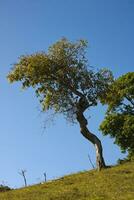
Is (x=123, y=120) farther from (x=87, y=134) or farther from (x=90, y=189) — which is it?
(x=90, y=189)

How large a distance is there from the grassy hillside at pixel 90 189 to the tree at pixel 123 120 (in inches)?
1259

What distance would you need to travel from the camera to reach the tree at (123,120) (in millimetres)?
79875

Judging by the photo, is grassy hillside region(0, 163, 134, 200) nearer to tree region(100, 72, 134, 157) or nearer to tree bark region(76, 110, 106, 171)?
tree bark region(76, 110, 106, 171)

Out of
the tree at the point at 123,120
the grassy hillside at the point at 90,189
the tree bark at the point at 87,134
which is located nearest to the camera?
the grassy hillside at the point at 90,189

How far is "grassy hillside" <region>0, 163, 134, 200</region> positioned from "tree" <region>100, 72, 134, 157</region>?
105ft

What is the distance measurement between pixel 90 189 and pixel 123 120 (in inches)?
1754

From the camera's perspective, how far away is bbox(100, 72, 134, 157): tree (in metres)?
79.9

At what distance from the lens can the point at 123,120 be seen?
81938mm

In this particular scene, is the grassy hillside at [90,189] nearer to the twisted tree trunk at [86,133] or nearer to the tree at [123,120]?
the twisted tree trunk at [86,133]

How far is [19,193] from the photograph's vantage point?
138 ft

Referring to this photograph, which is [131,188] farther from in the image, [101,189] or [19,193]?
[19,193]

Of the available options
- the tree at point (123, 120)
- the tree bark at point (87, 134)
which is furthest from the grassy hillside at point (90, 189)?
the tree at point (123, 120)

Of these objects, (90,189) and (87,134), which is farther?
(87,134)

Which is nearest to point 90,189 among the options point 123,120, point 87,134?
point 87,134
